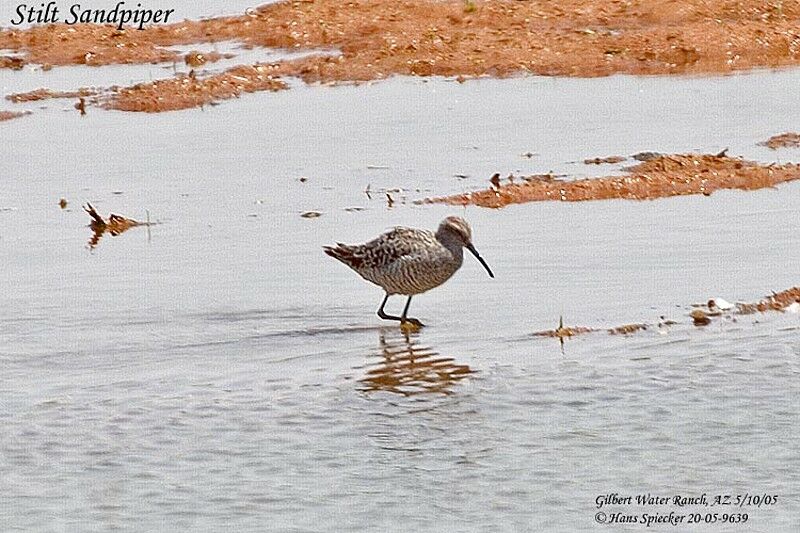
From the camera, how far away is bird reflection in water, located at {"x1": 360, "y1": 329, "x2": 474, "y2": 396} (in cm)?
1063

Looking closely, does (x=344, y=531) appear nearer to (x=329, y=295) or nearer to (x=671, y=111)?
(x=329, y=295)

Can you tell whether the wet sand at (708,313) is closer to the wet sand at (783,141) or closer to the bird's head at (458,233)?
the bird's head at (458,233)

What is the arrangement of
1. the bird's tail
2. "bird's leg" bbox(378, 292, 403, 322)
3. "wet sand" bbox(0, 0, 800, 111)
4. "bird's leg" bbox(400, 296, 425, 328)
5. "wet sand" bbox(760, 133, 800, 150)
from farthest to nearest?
"wet sand" bbox(0, 0, 800, 111), "wet sand" bbox(760, 133, 800, 150), the bird's tail, "bird's leg" bbox(378, 292, 403, 322), "bird's leg" bbox(400, 296, 425, 328)

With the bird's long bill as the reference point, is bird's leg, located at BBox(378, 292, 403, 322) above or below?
below

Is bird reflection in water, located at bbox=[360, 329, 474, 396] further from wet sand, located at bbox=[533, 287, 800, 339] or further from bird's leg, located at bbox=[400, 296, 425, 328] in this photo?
wet sand, located at bbox=[533, 287, 800, 339]

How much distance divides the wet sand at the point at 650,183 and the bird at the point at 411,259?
3.26m

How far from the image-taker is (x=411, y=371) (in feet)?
36.2

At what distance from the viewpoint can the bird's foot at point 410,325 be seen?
39.2 feet

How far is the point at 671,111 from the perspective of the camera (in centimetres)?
1986

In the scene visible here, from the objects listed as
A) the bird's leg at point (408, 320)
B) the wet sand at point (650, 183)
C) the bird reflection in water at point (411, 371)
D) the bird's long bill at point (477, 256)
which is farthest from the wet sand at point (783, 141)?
the bird reflection in water at point (411, 371)

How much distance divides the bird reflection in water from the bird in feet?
2.18

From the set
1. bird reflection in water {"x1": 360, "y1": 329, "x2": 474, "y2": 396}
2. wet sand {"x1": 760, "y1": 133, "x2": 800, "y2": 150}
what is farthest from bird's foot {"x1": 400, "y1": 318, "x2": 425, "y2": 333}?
wet sand {"x1": 760, "y1": 133, "x2": 800, "y2": 150}

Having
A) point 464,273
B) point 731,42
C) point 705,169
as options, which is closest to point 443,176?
point 705,169

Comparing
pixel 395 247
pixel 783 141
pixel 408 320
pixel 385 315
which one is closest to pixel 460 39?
pixel 783 141
